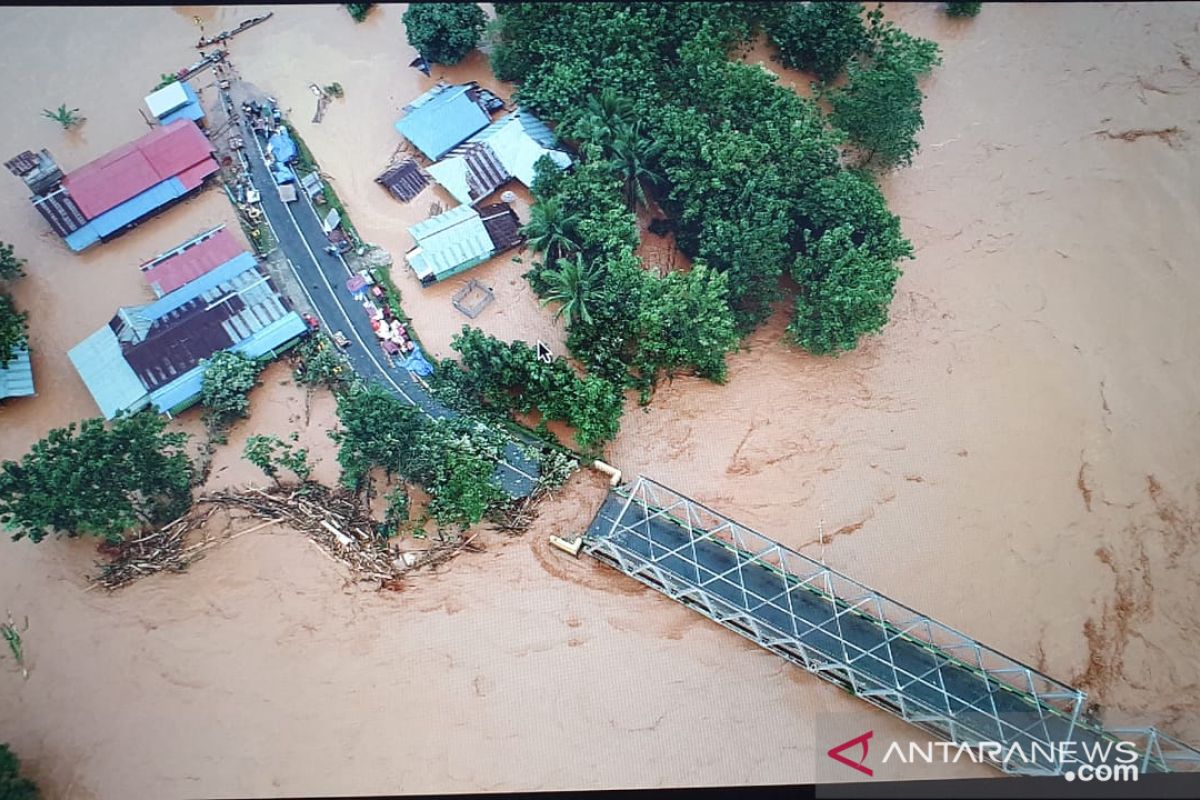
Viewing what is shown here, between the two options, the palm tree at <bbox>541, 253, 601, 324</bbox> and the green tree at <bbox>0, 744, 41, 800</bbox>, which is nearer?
the green tree at <bbox>0, 744, 41, 800</bbox>

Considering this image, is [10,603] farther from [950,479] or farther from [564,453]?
[950,479]

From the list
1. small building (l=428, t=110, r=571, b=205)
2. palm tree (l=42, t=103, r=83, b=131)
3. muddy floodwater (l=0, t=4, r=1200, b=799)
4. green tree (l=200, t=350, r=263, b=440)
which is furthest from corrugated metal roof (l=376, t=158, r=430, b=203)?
palm tree (l=42, t=103, r=83, b=131)

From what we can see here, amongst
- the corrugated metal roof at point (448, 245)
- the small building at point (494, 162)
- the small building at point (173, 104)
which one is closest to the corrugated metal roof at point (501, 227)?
the corrugated metal roof at point (448, 245)

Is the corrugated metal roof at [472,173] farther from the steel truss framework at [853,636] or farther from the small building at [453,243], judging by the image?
the steel truss framework at [853,636]

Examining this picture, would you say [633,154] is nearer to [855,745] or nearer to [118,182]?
[118,182]

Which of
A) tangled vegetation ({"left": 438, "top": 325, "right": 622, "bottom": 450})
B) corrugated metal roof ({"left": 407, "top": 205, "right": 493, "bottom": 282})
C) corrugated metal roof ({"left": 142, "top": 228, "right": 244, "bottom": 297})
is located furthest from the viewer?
corrugated metal roof ({"left": 407, "top": 205, "right": 493, "bottom": 282})

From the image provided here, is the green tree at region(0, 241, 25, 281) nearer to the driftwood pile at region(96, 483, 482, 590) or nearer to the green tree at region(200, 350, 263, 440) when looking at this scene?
the green tree at region(200, 350, 263, 440)
